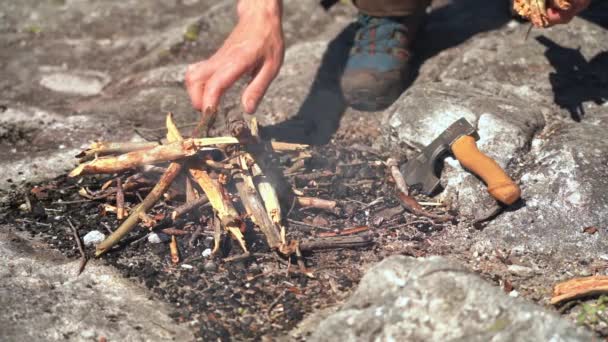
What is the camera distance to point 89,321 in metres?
2.33

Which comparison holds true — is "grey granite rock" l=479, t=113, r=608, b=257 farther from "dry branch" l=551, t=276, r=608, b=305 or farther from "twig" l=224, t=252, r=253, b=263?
"twig" l=224, t=252, r=253, b=263

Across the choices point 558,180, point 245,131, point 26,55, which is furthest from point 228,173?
point 26,55

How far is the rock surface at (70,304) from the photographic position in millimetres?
2275

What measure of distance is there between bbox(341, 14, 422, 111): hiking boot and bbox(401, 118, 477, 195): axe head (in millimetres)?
791

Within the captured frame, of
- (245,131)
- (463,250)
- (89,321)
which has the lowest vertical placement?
(463,250)

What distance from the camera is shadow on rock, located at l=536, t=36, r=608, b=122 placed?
3.48m

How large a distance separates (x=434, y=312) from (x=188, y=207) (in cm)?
129

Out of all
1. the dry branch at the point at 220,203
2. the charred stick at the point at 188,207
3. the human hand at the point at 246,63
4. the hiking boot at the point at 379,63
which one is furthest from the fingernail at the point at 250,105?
the hiking boot at the point at 379,63

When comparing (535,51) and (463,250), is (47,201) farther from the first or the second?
(535,51)

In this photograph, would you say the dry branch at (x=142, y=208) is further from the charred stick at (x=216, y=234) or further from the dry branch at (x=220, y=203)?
the charred stick at (x=216, y=234)

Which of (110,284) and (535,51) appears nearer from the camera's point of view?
(110,284)

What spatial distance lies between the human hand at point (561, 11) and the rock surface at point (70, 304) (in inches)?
86.2

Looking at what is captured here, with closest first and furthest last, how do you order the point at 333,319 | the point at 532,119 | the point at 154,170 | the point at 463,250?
the point at 333,319
the point at 463,250
the point at 154,170
the point at 532,119

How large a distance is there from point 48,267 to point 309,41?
9.08 ft
